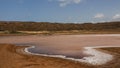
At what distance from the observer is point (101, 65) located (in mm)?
15078

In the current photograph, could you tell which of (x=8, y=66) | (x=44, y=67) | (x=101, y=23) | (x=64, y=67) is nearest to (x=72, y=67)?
(x=64, y=67)

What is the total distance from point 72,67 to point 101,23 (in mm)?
153866

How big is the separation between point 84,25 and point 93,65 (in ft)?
472

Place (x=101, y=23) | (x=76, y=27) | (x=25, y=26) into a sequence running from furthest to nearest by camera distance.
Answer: (x=101, y=23)
(x=76, y=27)
(x=25, y=26)

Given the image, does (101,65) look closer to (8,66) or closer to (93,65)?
(93,65)

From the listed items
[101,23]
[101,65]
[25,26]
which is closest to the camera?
[101,65]

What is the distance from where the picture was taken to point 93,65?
49.6 feet

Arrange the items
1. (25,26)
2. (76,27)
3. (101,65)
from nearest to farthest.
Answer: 1. (101,65)
2. (25,26)
3. (76,27)

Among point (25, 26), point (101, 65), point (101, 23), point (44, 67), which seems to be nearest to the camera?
point (44, 67)

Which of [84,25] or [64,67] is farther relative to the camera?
[84,25]

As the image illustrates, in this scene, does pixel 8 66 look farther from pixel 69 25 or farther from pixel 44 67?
pixel 69 25

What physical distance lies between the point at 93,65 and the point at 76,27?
13631 centimetres

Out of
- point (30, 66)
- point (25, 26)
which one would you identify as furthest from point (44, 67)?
point (25, 26)

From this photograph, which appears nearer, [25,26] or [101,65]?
[101,65]
